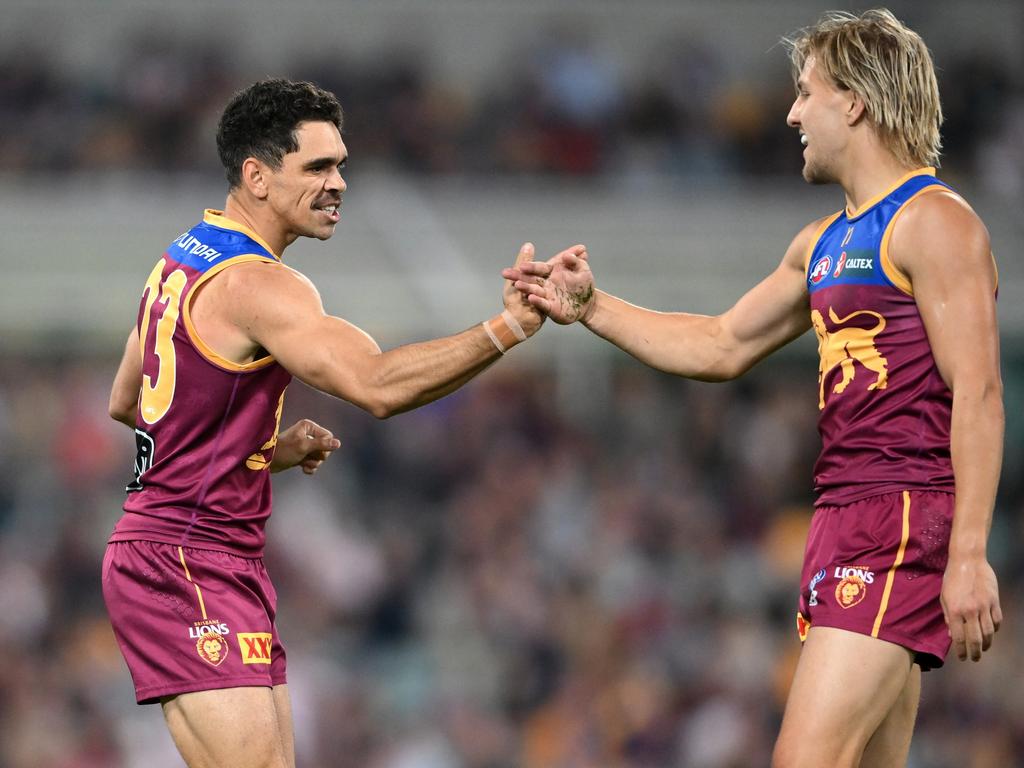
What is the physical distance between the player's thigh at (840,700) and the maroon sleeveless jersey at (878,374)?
1.62 feet

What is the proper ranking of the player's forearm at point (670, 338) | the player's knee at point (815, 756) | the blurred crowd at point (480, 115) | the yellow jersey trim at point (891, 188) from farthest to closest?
the blurred crowd at point (480, 115) < the player's forearm at point (670, 338) < the yellow jersey trim at point (891, 188) < the player's knee at point (815, 756)

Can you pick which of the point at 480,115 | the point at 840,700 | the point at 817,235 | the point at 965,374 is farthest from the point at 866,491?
the point at 480,115

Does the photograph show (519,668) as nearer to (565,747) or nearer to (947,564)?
(565,747)

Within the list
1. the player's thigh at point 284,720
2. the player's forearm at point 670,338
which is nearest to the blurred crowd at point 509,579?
the player's forearm at point 670,338

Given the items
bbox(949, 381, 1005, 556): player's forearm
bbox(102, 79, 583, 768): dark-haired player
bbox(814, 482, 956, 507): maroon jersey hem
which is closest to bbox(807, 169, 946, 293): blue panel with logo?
bbox(949, 381, 1005, 556): player's forearm

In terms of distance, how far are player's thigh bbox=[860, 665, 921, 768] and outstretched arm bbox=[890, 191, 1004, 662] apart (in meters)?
0.32

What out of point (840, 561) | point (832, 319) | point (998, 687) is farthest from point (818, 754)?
point (998, 687)

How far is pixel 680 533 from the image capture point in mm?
12172

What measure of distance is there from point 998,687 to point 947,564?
653 cm

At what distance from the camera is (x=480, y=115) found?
17.3 meters

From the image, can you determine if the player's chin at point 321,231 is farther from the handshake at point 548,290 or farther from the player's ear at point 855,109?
the player's ear at point 855,109

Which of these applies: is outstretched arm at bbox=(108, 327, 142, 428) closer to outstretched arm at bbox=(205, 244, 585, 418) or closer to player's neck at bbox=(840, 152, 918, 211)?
outstretched arm at bbox=(205, 244, 585, 418)

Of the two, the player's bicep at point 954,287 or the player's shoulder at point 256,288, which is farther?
the player's shoulder at point 256,288

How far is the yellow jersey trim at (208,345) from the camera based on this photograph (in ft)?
16.5
